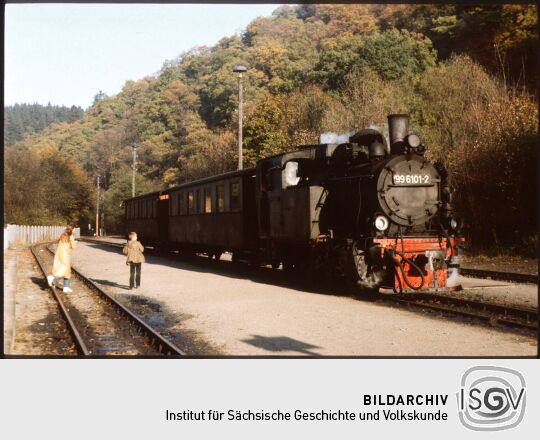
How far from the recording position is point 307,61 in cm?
3303

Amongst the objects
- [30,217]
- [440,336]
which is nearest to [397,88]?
[30,217]

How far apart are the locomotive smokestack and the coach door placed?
15.5 metres

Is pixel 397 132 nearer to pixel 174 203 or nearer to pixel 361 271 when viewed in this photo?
pixel 361 271

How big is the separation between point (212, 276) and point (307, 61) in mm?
18672

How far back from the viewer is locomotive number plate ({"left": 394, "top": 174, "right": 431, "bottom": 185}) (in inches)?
488

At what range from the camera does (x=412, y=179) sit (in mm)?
12523

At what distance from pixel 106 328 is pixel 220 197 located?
30.8 feet

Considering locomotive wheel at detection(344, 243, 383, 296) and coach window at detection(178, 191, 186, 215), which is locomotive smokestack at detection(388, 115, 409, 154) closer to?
locomotive wheel at detection(344, 243, 383, 296)

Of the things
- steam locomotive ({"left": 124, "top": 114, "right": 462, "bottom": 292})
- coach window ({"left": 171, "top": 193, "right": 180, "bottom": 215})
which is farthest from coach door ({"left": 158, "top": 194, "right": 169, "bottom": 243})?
steam locomotive ({"left": 124, "top": 114, "right": 462, "bottom": 292})

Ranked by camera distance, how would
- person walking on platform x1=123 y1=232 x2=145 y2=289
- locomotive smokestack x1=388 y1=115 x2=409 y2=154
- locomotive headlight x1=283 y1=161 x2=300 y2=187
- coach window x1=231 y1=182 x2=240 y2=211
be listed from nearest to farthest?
locomotive smokestack x1=388 y1=115 x2=409 y2=154 → locomotive headlight x1=283 y1=161 x2=300 y2=187 → person walking on platform x1=123 y1=232 x2=145 y2=289 → coach window x1=231 y1=182 x2=240 y2=211

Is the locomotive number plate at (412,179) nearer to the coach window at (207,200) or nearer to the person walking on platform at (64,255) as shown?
the person walking on platform at (64,255)

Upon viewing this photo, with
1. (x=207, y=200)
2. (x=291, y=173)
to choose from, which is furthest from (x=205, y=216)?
(x=291, y=173)
